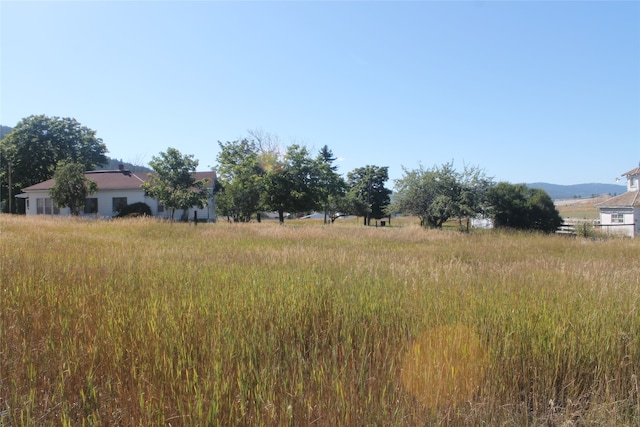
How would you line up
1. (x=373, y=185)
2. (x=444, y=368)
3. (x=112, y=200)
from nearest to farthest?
(x=444, y=368)
(x=112, y=200)
(x=373, y=185)

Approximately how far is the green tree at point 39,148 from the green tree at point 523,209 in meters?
44.2

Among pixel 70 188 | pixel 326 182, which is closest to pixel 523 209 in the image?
pixel 326 182

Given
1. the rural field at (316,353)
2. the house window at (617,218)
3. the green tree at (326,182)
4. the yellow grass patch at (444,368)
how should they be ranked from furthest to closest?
the house window at (617,218)
the green tree at (326,182)
the yellow grass patch at (444,368)
the rural field at (316,353)

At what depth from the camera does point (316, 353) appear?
116 inches

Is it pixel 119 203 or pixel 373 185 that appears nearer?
pixel 119 203

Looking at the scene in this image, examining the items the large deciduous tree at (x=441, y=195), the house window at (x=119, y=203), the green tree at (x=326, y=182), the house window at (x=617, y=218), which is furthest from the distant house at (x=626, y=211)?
the house window at (x=119, y=203)

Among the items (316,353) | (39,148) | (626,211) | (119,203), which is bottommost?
(316,353)

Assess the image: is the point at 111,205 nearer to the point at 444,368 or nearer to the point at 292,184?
the point at 292,184

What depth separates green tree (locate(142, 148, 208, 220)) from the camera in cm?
2927

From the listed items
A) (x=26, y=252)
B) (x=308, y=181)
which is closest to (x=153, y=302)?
(x=26, y=252)

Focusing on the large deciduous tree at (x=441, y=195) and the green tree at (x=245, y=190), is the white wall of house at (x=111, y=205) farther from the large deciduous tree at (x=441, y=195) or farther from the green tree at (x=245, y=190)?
the large deciduous tree at (x=441, y=195)

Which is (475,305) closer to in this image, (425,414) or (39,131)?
(425,414)

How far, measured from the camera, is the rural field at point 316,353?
2221mm

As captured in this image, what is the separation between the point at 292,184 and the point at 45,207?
26212mm
